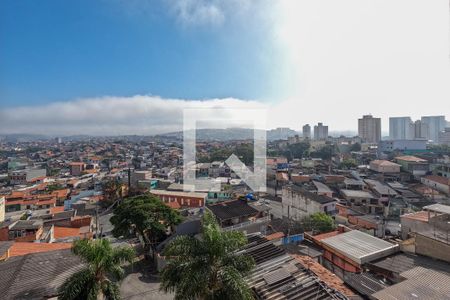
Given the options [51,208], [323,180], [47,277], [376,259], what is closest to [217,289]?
[47,277]

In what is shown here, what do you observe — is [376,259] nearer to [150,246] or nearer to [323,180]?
[150,246]

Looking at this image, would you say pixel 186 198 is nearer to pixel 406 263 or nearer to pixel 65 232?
pixel 65 232

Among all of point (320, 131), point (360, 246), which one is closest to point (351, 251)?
point (360, 246)

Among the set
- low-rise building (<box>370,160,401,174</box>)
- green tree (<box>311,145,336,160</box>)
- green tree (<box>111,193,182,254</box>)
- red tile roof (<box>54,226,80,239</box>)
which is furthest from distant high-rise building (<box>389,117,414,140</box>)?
red tile roof (<box>54,226,80,239</box>)

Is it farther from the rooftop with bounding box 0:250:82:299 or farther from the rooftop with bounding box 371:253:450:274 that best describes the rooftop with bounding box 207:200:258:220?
the rooftop with bounding box 0:250:82:299

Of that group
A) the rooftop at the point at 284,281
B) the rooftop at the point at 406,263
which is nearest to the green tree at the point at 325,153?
the rooftop at the point at 406,263
